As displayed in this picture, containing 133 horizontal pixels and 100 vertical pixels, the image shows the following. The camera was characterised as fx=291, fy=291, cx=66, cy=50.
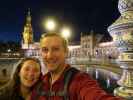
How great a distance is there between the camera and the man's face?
6.32 feet

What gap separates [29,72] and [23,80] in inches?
5.9

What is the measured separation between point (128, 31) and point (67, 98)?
828 mm

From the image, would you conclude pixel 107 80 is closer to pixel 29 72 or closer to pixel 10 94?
pixel 10 94

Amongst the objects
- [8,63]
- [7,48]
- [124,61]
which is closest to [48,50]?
[124,61]

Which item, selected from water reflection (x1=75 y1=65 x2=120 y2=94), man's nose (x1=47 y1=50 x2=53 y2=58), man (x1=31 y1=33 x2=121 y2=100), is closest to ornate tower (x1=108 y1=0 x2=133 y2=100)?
man (x1=31 y1=33 x2=121 y2=100)

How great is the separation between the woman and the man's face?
0.83 m

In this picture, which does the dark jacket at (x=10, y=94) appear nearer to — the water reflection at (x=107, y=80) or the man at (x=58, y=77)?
the man at (x=58, y=77)

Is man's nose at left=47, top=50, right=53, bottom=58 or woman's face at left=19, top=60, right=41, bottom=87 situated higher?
man's nose at left=47, top=50, right=53, bottom=58

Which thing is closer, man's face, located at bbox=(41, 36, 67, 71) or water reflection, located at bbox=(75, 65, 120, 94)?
man's face, located at bbox=(41, 36, 67, 71)

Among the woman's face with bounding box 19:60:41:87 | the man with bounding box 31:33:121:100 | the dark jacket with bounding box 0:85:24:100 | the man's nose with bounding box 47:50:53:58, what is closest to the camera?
the man with bounding box 31:33:121:100

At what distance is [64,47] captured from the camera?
1.99 metres

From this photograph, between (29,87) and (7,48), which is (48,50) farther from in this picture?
(7,48)

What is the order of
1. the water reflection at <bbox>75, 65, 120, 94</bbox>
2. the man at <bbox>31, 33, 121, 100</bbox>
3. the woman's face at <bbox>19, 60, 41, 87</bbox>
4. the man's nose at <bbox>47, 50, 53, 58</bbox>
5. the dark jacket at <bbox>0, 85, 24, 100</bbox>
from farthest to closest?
the water reflection at <bbox>75, 65, 120, 94</bbox>, the dark jacket at <bbox>0, 85, 24, 100</bbox>, the woman's face at <bbox>19, 60, 41, 87</bbox>, the man's nose at <bbox>47, 50, 53, 58</bbox>, the man at <bbox>31, 33, 121, 100</bbox>

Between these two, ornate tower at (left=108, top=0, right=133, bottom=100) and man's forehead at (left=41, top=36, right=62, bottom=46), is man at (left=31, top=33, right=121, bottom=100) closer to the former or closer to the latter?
man's forehead at (left=41, top=36, right=62, bottom=46)
